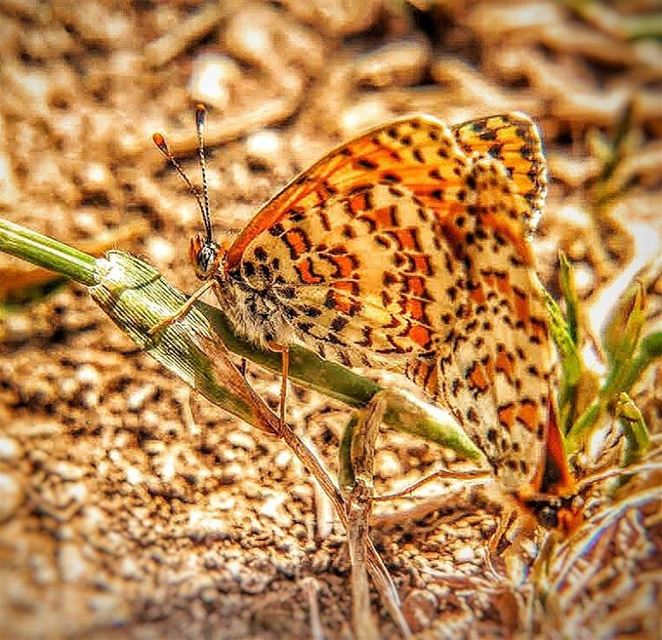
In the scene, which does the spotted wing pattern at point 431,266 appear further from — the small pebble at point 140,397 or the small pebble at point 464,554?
the small pebble at point 140,397

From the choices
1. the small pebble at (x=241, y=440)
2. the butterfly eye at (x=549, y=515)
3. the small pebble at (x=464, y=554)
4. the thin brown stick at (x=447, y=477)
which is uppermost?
the small pebble at (x=241, y=440)

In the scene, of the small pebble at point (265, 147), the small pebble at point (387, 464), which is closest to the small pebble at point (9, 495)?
the small pebble at point (387, 464)

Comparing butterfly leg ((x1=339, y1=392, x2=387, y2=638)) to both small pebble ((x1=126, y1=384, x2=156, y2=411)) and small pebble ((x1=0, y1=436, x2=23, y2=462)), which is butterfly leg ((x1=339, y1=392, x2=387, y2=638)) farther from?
small pebble ((x1=0, y1=436, x2=23, y2=462))

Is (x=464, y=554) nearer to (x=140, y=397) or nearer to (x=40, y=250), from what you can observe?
(x=140, y=397)

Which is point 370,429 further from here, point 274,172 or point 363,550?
point 274,172

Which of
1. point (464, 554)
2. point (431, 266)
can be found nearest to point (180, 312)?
point (431, 266)

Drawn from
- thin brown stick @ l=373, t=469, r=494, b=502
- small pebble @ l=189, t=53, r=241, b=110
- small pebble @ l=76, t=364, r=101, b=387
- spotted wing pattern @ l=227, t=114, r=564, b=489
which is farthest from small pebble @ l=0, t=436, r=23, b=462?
small pebble @ l=189, t=53, r=241, b=110

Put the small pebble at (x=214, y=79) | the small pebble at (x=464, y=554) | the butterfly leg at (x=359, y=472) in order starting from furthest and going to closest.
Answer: the small pebble at (x=214, y=79) < the small pebble at (x=464, y=554) < the butterfly leg at (x=359, y=472)

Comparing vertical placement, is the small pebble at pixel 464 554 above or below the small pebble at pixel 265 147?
below
